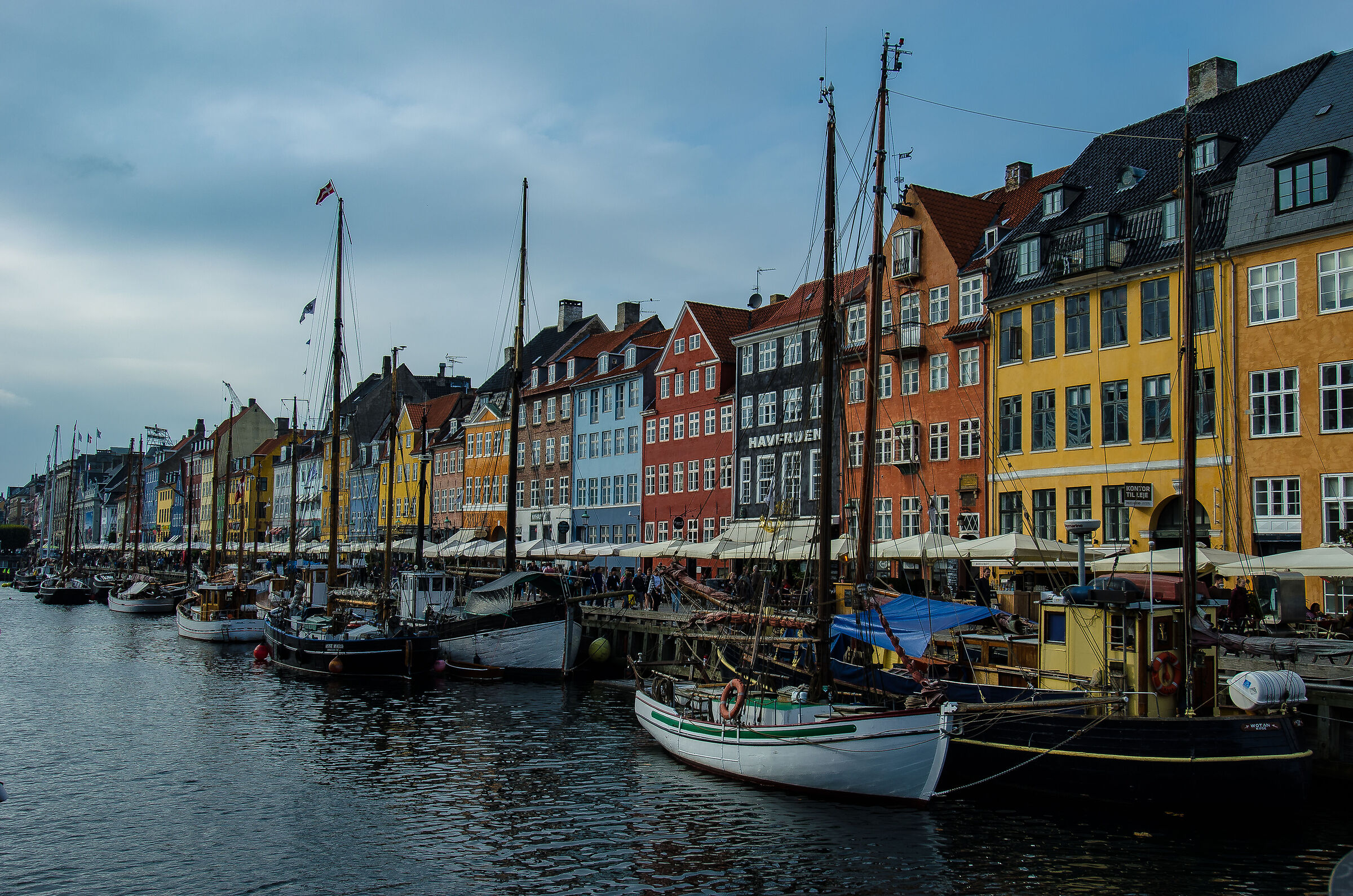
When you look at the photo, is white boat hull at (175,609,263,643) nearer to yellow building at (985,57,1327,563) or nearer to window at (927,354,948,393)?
window at (927,354,948,393)

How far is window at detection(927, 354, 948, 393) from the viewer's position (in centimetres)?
4841

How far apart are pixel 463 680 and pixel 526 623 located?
3039mm

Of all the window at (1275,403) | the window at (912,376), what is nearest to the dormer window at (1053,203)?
the window at (912,376)

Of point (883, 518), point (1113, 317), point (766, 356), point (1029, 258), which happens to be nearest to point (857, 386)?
point (883, 518)

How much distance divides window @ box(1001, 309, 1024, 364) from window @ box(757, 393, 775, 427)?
608 inches

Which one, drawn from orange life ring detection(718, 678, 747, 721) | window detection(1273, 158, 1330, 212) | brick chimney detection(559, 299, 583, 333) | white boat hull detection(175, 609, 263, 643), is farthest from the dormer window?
brick chimney detection(559, 299, 583, 333)

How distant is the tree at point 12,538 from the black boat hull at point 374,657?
174 meters

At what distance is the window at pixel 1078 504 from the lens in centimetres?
4103

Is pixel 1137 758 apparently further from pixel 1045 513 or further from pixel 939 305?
pixel 939 305

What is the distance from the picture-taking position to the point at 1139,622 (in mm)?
21188

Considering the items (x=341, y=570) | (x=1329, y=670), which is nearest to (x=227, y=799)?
(x=1329, y=670)

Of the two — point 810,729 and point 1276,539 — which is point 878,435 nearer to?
point 1276,539

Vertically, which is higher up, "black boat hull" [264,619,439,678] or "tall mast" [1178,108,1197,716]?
"tall mast" [1178,108,1197,716]

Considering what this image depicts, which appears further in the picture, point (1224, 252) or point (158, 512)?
point (158, 512)
